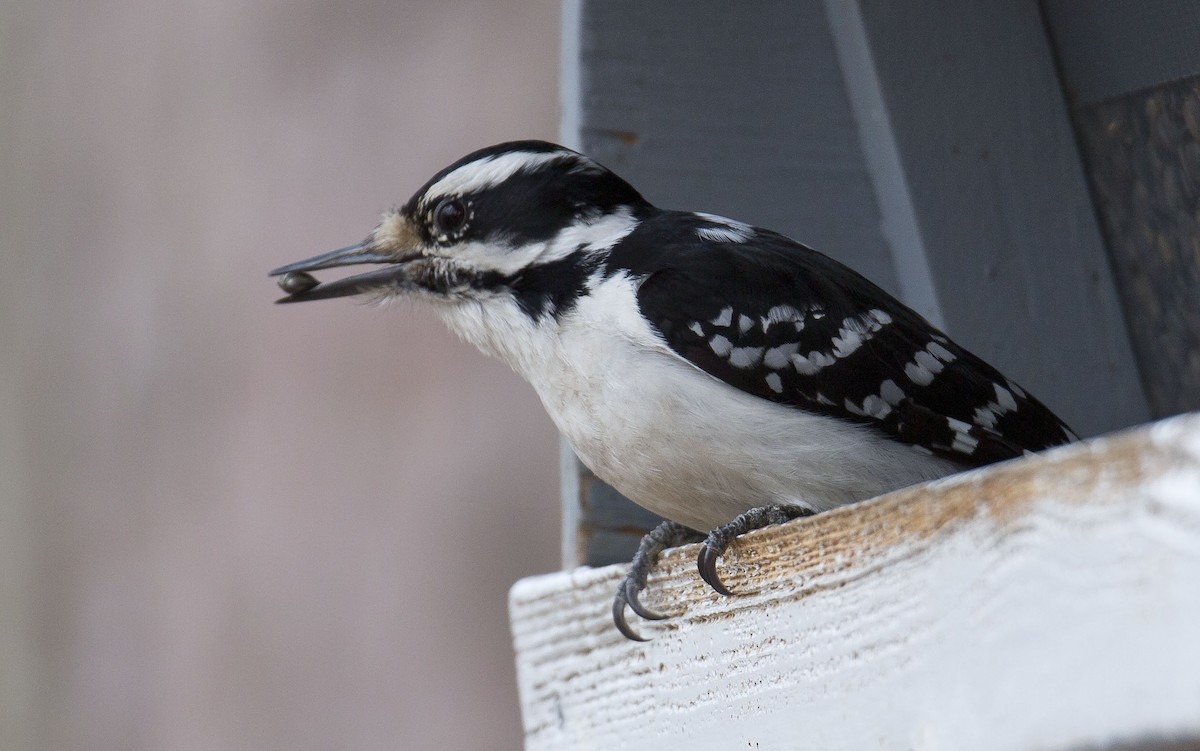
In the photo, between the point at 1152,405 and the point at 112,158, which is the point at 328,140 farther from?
the point at 1152,405

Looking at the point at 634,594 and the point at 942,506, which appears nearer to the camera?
the point at 942,506

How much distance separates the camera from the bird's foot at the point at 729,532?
1.62m

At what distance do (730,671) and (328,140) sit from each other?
81.2 inches

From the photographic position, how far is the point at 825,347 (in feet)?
6.35

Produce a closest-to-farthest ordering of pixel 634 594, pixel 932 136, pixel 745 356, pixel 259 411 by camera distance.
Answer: pixel 634 594
pixel 745 356
pixel 932 136
pixel 259 411

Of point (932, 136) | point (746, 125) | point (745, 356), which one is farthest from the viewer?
A: point (746, 125)

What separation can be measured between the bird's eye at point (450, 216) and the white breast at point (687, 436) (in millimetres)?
301

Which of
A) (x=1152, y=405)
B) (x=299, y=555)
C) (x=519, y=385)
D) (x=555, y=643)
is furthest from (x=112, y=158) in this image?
(x=1152, y=405)

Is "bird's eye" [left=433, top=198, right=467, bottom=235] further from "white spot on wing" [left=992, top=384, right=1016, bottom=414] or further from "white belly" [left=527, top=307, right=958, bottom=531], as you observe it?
"white spot on wing" [left=992, top=384, right=1016, bottom=414]

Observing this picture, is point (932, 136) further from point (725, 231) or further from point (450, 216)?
point (450, 216)

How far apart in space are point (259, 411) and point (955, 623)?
242 centimetres

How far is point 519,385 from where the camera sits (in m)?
2.92

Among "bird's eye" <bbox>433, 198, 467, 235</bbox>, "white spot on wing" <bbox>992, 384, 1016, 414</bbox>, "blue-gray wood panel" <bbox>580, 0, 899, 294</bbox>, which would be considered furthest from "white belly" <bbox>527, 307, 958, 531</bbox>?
"blue-gray wood panel" <bbox>580, 0, 899, 294</bbox>

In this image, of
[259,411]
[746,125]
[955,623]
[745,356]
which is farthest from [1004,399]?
[259,411]
